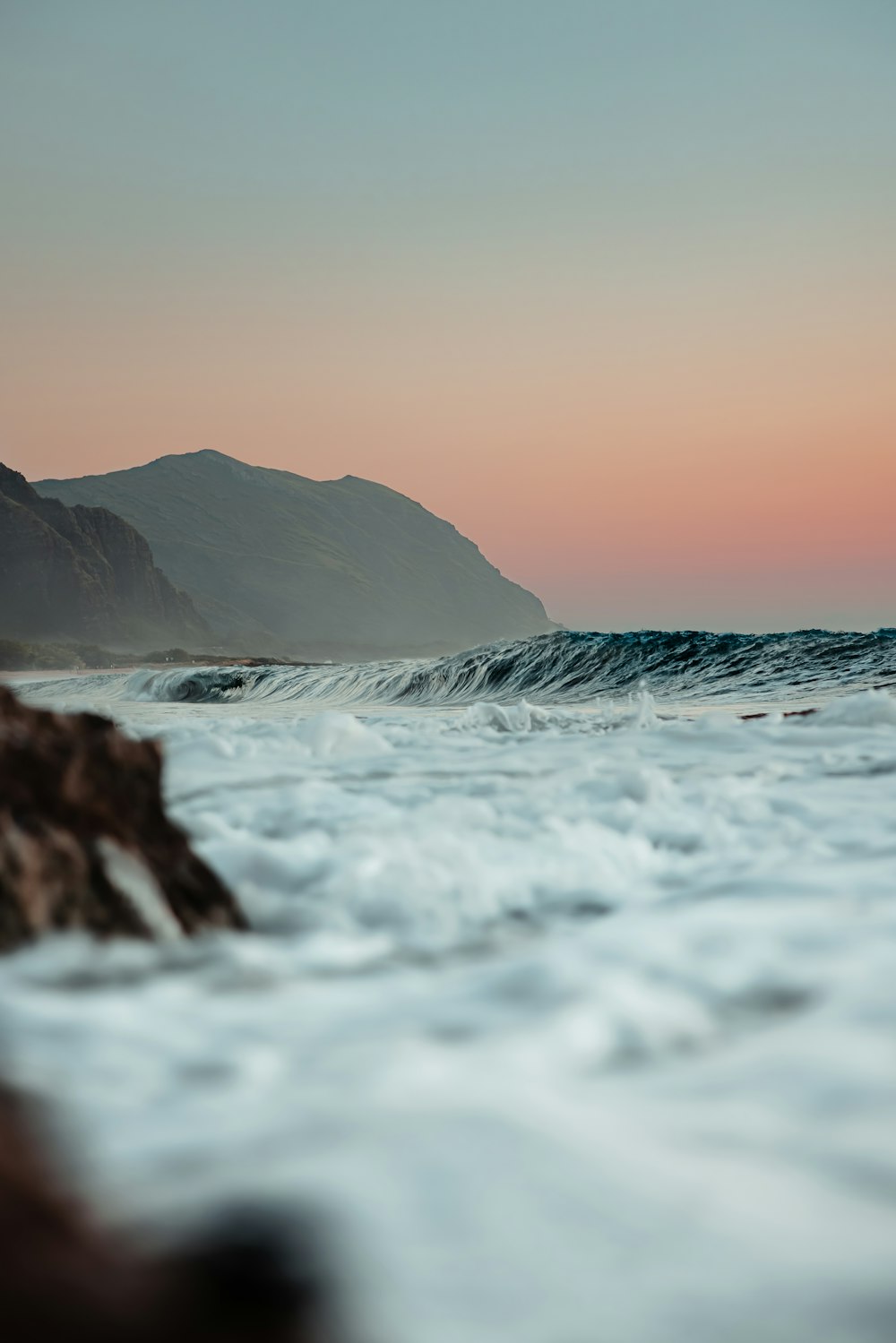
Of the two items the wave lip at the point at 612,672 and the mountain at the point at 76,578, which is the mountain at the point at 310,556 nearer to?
the mountain at the point at 76,578

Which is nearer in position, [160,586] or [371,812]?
[371,812]

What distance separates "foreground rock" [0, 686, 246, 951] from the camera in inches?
56.8

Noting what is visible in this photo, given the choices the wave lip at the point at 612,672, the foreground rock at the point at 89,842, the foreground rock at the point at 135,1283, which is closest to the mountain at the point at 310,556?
the wave lip at the point at 612,672

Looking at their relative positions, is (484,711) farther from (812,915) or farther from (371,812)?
(812,915)

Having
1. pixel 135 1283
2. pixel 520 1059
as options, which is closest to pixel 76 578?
pixel 520 1059

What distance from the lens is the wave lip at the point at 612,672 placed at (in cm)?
1098

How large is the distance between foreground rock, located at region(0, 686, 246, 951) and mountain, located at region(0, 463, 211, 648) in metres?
66.5

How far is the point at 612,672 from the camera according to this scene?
1315 cm

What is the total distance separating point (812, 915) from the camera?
1.86 m

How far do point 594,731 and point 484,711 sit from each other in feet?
3.23

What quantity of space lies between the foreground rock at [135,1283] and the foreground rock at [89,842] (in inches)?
22.9

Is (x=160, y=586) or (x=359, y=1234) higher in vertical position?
(x=160, y=586)

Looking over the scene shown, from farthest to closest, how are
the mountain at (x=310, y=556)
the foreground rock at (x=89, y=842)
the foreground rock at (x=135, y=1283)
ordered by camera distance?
the mountain at (x=310, y=556) < the foreground rock at (x=89, y=842) < the foreground rock at (x=135, y=1283)

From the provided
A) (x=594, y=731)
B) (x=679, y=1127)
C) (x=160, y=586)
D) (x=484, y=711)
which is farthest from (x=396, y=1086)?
(x=160, y=586)
